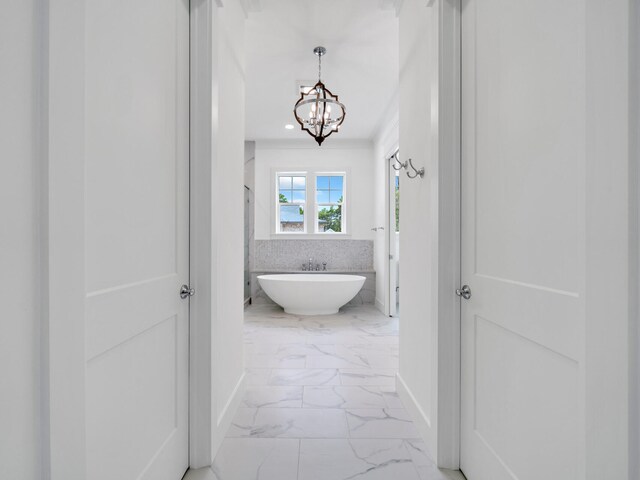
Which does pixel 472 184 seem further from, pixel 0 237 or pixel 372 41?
pixel 372 41

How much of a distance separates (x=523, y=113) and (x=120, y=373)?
57.2 inches

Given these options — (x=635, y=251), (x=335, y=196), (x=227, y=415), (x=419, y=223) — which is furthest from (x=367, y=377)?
(x=335, y=196)

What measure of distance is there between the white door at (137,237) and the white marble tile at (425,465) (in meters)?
1.01

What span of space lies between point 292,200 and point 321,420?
4259 millimetres

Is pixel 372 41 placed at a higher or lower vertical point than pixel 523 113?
higher

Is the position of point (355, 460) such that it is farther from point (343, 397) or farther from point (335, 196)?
point (335, 196)

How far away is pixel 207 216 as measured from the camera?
1.54 meters

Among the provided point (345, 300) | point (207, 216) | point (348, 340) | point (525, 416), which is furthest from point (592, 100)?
point (345, 300)

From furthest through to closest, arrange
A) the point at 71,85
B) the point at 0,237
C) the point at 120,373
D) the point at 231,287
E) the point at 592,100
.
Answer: the point at 231,287 → the point at 120,373 → the point at 592,100 → the point at 71,85 → the point at 0,237

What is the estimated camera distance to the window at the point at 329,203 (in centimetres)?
588

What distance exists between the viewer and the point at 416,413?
190 cm

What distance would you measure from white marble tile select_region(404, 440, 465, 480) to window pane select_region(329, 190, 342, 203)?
4.43m

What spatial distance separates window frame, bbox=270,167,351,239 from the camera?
5793mm

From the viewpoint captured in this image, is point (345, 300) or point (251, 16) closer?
point (251, 16)
